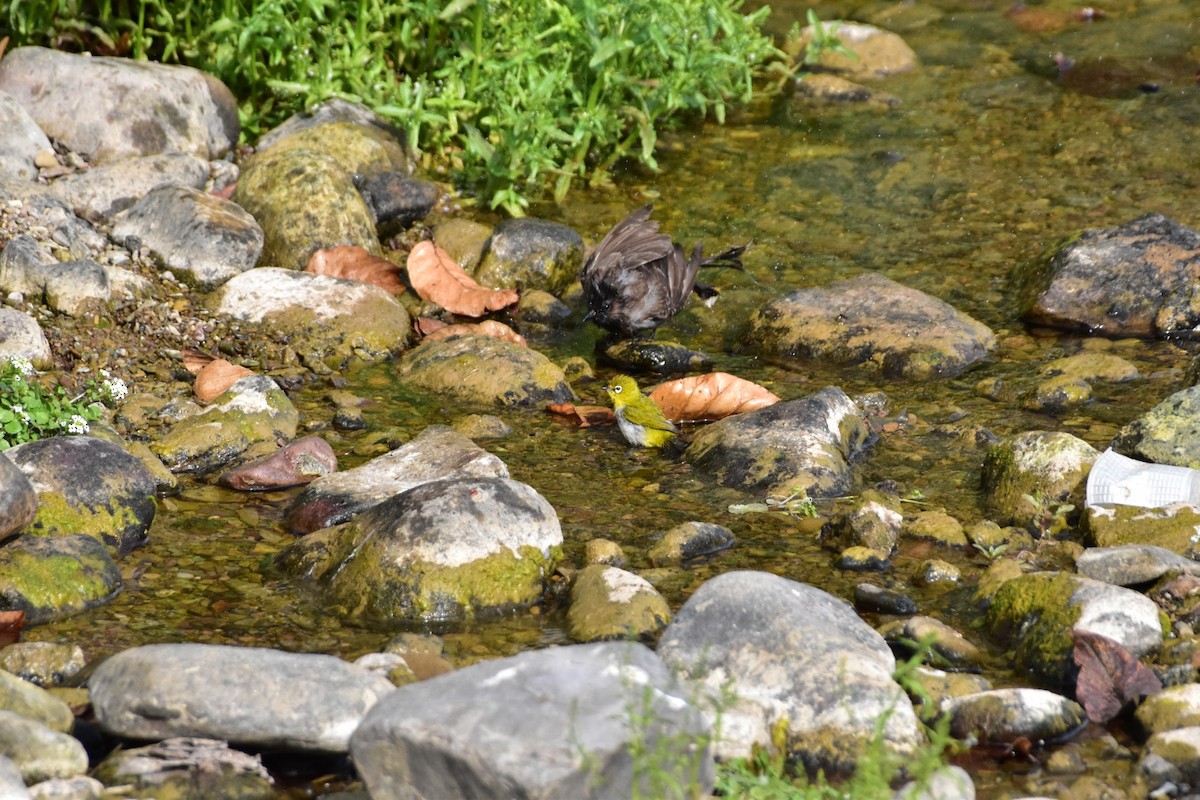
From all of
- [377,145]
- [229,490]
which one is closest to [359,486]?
[229,490]

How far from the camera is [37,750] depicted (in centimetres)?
310

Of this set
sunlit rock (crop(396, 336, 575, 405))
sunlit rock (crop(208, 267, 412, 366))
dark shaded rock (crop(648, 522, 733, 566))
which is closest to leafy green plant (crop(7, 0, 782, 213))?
sunlit rock (crop(208, 267, 412, 366))

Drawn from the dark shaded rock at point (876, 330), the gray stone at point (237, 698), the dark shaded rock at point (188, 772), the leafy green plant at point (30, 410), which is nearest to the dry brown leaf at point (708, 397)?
the dark shaded rock at point (876, 330)

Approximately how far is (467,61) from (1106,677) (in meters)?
5.52

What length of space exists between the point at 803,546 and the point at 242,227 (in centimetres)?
356

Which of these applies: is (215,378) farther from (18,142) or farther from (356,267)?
(18,142)

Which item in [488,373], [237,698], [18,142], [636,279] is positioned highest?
[18,142]

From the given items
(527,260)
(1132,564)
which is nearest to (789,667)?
(1132,564)

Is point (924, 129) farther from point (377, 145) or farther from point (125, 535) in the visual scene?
point (125, 535)

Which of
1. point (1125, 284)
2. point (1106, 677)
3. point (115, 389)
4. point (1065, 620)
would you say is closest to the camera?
point (1106, 677)

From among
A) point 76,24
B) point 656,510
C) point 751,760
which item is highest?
point 76,24

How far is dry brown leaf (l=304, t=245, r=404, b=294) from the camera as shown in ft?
22.6

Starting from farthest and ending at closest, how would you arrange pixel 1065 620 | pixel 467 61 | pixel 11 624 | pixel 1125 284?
pixel 467 61
pixel 1125 284
pixel 11 624
pixel 1065 620

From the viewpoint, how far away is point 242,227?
6.77 metres
